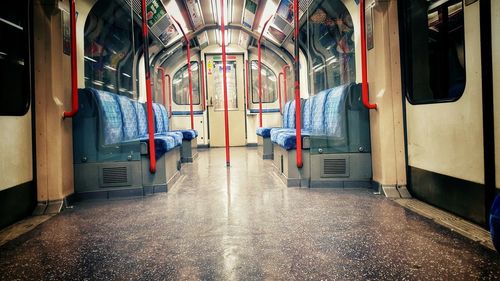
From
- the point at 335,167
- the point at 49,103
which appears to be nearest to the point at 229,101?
the point at 335,167

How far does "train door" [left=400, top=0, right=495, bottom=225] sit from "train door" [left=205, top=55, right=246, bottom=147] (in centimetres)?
649

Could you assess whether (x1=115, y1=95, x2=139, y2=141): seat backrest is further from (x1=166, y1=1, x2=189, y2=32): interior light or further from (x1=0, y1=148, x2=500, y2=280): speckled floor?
(x1=166, y1=1, x2=189, y2=32): interior light

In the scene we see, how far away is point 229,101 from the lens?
922 cm

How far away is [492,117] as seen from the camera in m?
1.90

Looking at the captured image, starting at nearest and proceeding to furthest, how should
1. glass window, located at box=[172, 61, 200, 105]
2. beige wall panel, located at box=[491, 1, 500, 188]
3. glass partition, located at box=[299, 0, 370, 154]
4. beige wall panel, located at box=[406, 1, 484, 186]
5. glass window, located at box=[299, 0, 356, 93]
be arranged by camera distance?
1. beige wall panel, located at box=[491, 1, 500, 188]
2. beige wall panel, located at box=[406, 1, 484, 186]
3. glass partition, located at box=[299, 0, 370, 154]
4. glass window, located at box=[299, 0, 356, 93]
5. glass window, located at box=[172, 61, 200, 105]

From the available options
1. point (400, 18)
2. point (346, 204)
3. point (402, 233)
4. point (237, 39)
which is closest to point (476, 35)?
point (400, 18)

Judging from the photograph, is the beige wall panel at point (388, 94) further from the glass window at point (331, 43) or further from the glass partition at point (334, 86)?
the glass window at point (331, 43)

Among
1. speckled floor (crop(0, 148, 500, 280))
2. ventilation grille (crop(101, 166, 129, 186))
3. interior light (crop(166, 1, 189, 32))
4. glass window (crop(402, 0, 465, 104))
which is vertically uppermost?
interior light (crop(166, 1, 189, 32))

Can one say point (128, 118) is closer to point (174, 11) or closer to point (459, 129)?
point (174, 11)

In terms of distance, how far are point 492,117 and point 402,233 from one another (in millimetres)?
866

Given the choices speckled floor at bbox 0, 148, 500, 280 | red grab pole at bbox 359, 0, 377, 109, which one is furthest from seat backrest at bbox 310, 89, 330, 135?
speckled floor at bbox 0, 148, 500, 280

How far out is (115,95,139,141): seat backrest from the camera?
12.6 ft

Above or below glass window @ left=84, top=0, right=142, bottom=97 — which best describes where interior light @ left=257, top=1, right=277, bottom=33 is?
above

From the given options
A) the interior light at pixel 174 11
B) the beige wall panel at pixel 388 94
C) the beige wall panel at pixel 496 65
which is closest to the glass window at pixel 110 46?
the interior light at pixel 174 11
